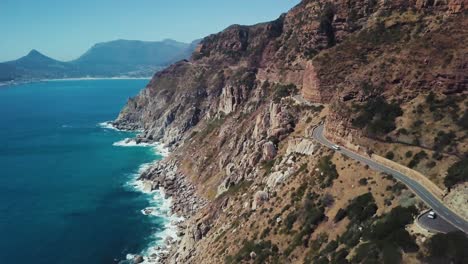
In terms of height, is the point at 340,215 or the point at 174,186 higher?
the point at 340,215

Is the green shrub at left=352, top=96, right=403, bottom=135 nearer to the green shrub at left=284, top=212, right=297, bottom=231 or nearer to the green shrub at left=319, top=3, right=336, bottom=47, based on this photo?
the green shrub at left=284, top=212, right=297, bottom=231

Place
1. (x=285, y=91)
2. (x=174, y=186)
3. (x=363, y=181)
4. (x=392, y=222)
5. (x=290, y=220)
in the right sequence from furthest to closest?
Answer: (x=174, y=186) < (x=285, y=91) < (x=290, y=220) < (x=363, y=181) < (x=392, y=222)

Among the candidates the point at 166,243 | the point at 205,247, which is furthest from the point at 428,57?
the point at 166,243

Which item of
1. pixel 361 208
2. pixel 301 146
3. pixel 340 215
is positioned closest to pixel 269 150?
pixel 301 146

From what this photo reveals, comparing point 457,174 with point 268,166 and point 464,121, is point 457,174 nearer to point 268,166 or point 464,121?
point 464,121

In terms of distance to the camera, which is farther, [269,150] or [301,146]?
[269,150]

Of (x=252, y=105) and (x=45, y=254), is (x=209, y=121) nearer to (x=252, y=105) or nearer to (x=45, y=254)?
(x=252, y=105)

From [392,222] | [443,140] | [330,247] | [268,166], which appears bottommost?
[268,166]

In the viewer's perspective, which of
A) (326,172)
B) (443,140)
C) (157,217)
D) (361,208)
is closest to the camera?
(361,208)

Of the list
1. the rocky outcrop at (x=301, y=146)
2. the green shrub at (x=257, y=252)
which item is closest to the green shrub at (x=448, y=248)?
the green shrub at (x=257, y=252)
